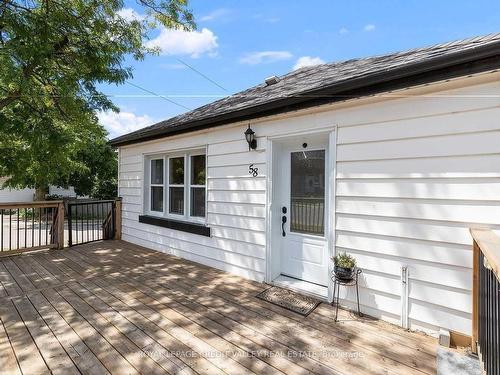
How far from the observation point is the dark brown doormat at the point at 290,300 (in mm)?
3168

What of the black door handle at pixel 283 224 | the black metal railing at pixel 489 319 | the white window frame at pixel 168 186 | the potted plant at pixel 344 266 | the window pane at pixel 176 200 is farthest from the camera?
the window pane at pixel 176 200

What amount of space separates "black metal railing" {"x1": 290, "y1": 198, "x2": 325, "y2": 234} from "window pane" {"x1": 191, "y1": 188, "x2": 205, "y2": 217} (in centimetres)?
193

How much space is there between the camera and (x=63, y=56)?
531cm

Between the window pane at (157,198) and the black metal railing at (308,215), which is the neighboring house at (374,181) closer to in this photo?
the black metal railing at (308,215)

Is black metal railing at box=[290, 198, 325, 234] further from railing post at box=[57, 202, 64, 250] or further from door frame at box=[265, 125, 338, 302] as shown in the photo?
railing post at box=[57, 202, 64, 250]

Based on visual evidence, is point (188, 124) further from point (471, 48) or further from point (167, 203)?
point (471, 48)

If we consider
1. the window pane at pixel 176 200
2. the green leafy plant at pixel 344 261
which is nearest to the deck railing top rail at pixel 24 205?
the window pane at pixel 176 200

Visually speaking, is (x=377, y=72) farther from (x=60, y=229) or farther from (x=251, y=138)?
(x=60, y=229)

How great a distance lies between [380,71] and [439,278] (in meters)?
2.02

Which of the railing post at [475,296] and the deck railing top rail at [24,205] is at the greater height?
the deck railing top rail at [24,205]

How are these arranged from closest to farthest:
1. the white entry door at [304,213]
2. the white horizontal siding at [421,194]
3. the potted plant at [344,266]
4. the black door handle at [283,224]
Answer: the white horizontal siding at [421,194] < the potted plant at [344,266] < the white entry door at [304,213] < the black door handle at [283,224]

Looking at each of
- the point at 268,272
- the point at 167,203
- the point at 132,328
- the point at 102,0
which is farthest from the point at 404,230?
the point at 102,0

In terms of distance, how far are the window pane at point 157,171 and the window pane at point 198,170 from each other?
120 centimetres

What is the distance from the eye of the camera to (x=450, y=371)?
198 cm
